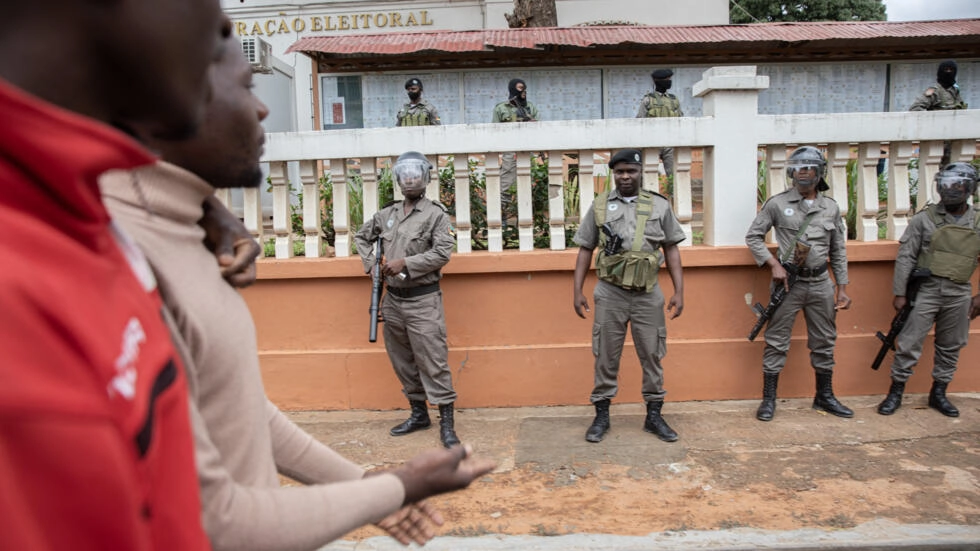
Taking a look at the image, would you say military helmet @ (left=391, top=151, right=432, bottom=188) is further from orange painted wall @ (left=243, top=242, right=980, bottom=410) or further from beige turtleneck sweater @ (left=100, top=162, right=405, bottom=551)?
beige turtleneck sweater @ (left=100, top=162, right=405, bottom=551)

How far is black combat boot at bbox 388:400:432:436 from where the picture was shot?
5.24 meters

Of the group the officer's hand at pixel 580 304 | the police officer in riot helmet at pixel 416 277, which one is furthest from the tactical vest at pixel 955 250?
the police officer in riot helmet at pixel 416 277

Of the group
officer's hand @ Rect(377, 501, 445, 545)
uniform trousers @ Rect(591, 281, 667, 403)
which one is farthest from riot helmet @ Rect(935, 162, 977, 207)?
officer's hand @ Rect(377, 501, 445, 545)

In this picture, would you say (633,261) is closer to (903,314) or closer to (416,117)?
(903,314)

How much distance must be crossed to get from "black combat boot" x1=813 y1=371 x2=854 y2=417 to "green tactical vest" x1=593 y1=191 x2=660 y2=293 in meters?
1.56

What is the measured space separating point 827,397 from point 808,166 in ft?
5.55

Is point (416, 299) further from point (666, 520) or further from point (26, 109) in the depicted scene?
point (26, 109)

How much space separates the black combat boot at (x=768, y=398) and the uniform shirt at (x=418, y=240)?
2.50 metres

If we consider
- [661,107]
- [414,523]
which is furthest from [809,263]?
[661,107]

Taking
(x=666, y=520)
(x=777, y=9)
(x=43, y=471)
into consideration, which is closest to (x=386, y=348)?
(x=666, y=520)

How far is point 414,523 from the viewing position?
1746mm

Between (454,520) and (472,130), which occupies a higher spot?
(472,130)

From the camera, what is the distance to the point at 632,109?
1201 cm

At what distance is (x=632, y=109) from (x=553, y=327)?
7401 mm
